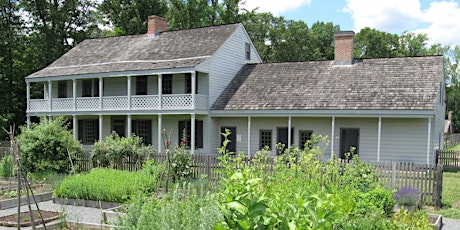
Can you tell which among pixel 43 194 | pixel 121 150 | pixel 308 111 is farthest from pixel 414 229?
pixel 308 111

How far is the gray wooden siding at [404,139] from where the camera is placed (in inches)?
765

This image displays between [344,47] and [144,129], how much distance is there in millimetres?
13400

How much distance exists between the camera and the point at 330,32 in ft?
199

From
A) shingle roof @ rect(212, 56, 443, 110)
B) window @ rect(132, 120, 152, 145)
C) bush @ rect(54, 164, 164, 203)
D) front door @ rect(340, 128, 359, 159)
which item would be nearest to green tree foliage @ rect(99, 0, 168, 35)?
window @ rect(132, 120, 152, 145)

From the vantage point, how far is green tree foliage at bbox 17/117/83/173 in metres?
15.9

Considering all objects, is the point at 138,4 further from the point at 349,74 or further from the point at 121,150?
the point at 121,150

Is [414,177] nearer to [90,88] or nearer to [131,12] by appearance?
[90,88]

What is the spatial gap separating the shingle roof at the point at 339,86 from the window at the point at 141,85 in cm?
531

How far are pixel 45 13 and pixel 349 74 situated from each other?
28.5m

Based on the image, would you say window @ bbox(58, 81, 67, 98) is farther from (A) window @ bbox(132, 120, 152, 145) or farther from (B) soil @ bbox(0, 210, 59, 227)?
(B) soil @ bbox(0, 210, 59, 227)

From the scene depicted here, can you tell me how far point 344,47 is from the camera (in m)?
23.6

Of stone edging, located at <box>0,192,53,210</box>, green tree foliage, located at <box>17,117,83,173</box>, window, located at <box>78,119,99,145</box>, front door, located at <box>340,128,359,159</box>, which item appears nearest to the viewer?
stone edging, located at <box>0,192,53,210</box>

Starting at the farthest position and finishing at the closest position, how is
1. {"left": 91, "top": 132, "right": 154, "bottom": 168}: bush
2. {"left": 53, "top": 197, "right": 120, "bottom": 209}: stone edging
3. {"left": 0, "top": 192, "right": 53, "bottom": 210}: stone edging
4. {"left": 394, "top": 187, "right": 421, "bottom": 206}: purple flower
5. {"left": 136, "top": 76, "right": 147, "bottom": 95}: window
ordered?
1. {"left": 136, "top": 76, "right": 147, "bottom": 95}: window
2. {"left": 91, "top": 132, "right": 154, "bottom": 168}: bush
3. {"left": 0, "top": 192, "right": 53, "bottom": 210}: stone edging
4. {"left": 53, "top": 197, "right": 120, "bottom": 209}: stone edging
5. {"left": 394, "top": 187, "right": 421, "bottom": 206}: purple flower

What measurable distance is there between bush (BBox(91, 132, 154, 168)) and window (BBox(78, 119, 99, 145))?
12593mm
